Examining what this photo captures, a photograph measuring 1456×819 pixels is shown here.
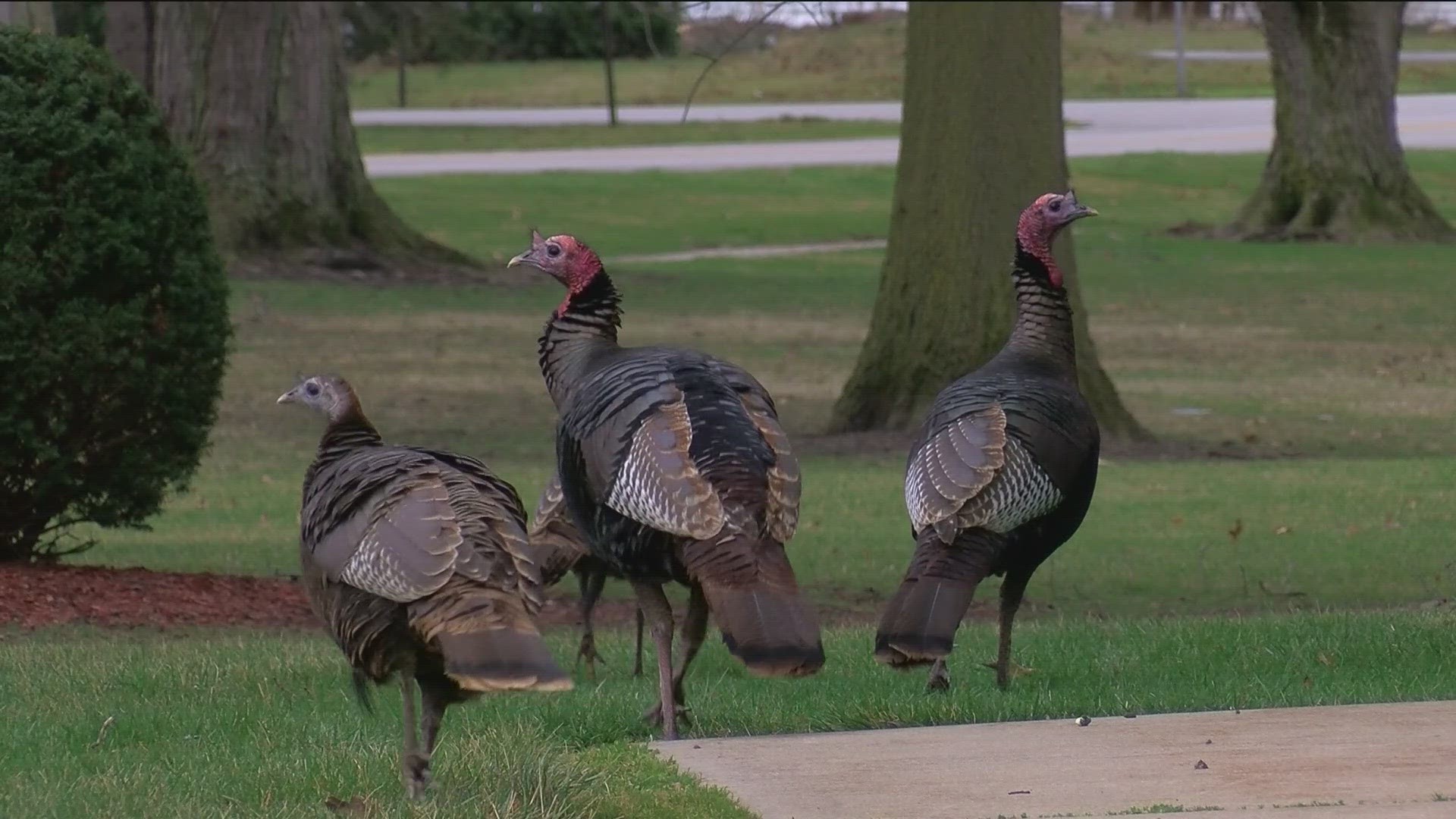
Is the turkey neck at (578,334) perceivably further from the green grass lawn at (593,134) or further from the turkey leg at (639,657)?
the green grass lawn at (593,134)

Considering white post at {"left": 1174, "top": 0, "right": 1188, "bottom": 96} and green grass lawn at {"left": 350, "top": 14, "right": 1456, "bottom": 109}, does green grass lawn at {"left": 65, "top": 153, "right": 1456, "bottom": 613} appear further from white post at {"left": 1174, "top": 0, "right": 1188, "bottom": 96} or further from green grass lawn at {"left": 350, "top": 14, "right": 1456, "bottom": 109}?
green grass lawn at {"left": 350, "top": 14, "right": 1456, "bottom": 109}

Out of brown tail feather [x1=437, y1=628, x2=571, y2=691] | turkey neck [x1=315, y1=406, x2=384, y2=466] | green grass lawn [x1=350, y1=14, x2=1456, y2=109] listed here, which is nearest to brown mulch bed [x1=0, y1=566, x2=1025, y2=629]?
turkey neck [x1=315, y1=406, x2=384, y2=466]

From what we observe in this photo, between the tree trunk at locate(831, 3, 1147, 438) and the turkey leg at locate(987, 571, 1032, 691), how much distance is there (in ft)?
23.6

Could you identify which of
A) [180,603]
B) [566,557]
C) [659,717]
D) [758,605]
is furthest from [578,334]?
[180,603]

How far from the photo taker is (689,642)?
6.98 m

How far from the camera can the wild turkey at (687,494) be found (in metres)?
6.11

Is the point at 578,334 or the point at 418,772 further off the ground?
the point at 578,334

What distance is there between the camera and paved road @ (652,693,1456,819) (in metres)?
5.44

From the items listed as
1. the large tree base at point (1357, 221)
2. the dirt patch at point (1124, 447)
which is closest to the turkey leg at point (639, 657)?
the dirt patch at point (1124, 447)

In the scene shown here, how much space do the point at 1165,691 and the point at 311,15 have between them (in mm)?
18652

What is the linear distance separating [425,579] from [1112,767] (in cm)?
196

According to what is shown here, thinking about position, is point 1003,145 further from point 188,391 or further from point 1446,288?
point 1446,288

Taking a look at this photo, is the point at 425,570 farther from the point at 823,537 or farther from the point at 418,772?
the point at 823,537

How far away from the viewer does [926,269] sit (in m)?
14.9
